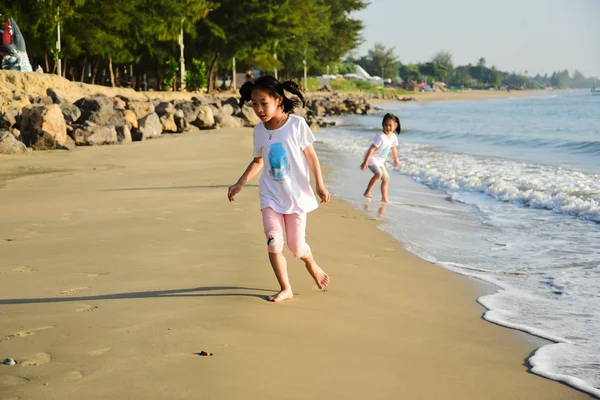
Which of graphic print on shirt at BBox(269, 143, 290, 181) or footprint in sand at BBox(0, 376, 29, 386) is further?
graphic print on shirt at BBox(269, 143, 290, 181)

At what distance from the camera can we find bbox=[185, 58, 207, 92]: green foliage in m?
44.5

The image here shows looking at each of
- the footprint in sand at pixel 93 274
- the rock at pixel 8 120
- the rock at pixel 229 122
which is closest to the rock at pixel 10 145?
the rock at pixel 8 120

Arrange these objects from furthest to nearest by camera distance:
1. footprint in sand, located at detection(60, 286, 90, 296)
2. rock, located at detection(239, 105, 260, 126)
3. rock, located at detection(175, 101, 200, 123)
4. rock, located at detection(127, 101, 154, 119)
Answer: rock, located at detection(239, 105, 260, 126)
rock, located at detection(175, 101, 200, 123)
rock, located at detection(127, 101, 154, 119)
footprint in sand, located at detection(60, 286, 90, 296)

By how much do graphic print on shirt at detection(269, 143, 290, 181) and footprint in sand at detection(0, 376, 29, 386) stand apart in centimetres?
215

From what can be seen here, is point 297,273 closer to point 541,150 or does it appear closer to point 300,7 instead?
point 541,150

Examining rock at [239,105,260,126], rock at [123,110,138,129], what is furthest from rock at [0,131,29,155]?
rock at [239,105,260,126]

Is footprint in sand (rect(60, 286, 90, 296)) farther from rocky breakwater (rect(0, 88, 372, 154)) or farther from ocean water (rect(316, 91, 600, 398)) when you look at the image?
rocky breakwater (rect(0, 88, 372, 154))

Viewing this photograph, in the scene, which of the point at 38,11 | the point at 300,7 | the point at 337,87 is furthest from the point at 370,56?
the point at 38,11

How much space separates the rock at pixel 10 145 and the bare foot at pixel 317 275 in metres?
10.8

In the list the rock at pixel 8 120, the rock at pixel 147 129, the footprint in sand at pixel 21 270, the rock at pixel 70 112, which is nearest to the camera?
the footprint in sand at pixel 21 270

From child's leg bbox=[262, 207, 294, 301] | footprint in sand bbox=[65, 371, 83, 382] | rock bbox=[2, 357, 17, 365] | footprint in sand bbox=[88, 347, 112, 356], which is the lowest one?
footprint in sand bbox=[88, 347, 112, 356]

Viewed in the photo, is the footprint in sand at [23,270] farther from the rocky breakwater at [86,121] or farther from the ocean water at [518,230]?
the rocky breakwater at [86,121]

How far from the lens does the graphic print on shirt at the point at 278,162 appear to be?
16.2 ft

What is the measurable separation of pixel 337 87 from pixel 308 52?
45452 mm
